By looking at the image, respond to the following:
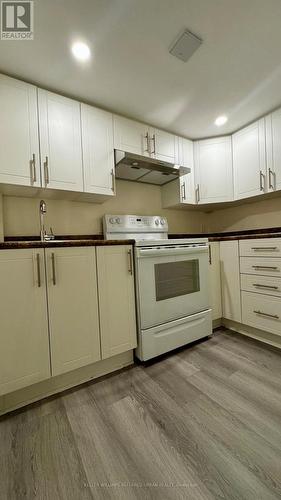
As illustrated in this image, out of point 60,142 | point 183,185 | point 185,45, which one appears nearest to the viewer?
point 185,45

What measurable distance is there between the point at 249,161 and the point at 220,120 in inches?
19.4

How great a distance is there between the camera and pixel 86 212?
199 centimetres

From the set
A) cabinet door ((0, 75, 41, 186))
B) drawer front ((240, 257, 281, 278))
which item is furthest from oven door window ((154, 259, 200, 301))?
cabinet door ((0, 75, 41, 186))

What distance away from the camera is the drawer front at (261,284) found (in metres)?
1.66

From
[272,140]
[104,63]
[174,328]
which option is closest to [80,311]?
[174,328]

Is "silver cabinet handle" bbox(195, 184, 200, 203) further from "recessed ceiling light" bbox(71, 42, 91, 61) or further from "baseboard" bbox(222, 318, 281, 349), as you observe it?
Answer: "recessed ceiling light" bbox(71, 42, 91, 61)

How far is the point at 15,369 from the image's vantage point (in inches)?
44.1

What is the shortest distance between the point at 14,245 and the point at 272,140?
7.45 ft

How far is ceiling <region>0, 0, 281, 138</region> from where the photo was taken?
106cm

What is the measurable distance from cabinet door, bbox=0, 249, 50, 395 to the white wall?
2.22ft

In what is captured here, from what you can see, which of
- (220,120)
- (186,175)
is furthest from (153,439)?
(220,120)

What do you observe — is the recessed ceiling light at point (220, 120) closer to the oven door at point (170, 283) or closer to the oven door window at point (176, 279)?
the oven door at point (170, 283)

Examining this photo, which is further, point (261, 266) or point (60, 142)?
point (261, 266)

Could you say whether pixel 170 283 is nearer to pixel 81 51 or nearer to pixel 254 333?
pixel 254 333
